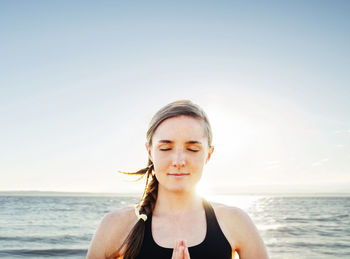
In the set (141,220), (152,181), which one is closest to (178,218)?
(141,220)

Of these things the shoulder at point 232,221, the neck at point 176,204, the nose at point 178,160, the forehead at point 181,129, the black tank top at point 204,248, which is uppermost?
the forehead at point 181,129

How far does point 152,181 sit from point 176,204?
1.02ft

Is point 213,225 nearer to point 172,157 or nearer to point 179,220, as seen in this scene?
point 179,220

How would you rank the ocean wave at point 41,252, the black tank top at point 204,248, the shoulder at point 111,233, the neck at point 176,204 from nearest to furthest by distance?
1. the black tank top at point 204,248
2. the shoulder at point 111,233
3. the neck at point 176,204
4. the ocean wave at point 41,252

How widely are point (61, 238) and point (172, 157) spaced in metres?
13.9

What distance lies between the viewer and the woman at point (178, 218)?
226cm

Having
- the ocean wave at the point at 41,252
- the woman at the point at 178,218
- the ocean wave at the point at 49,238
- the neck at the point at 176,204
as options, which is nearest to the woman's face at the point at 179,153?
the woman at the point at 178,218

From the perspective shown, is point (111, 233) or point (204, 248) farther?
point (111, 233)

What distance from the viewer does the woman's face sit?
91.1 inches

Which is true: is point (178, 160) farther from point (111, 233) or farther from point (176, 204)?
point (111, 233)

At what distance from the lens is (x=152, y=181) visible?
8.89ft

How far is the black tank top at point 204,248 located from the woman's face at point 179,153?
14.2 inches

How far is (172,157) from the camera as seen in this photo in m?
2.30

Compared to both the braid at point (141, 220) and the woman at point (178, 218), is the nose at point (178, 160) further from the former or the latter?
the braid at point (141, 220)
